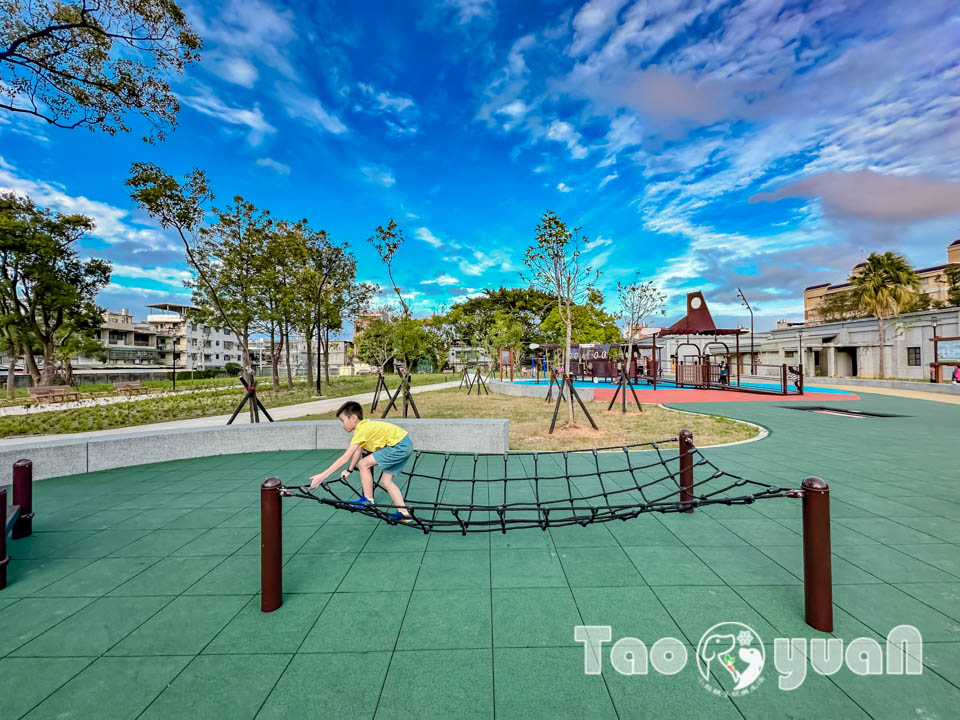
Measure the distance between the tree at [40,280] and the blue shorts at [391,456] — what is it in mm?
29722

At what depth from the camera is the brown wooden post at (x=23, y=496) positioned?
3.97m

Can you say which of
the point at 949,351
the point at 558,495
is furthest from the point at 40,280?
the point at 949,351

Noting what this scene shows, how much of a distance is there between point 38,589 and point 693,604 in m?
4.48

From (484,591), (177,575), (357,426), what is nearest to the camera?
(484,591)

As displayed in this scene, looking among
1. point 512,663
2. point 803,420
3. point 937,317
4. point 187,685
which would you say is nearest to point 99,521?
point 187,685

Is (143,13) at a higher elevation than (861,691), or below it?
higher

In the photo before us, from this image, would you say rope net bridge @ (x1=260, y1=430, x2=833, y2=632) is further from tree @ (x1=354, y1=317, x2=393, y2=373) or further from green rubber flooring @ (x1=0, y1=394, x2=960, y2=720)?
tree @ (x1=354, y1=317, x2=393, y2=373)

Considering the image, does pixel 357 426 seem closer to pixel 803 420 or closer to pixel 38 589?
pixel 38 589

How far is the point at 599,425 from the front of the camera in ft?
33.5

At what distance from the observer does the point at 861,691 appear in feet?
6.65

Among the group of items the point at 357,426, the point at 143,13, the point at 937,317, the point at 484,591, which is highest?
the point at 143,13

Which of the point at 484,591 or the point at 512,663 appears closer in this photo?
the point at 512,663

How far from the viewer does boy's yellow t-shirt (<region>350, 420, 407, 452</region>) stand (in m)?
4.04

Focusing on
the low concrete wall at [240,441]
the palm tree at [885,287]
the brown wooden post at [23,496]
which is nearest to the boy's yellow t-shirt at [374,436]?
the brown wooden post at [23,496]
